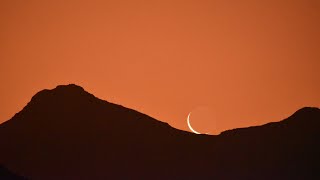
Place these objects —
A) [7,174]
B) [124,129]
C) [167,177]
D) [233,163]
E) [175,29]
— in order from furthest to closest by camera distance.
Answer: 1. [124,129]
2. [233,163]
3. [167,177]
4. [7,174]
5. [175,29]

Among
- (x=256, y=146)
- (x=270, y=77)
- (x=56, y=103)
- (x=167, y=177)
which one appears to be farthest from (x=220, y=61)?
(x=56, y=103)

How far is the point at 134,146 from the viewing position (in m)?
17.5

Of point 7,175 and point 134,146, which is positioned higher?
point 134,146

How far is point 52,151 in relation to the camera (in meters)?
15.9

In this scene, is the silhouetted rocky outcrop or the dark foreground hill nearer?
the silhouetted rocky outcrop

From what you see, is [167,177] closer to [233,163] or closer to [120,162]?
[120,162]

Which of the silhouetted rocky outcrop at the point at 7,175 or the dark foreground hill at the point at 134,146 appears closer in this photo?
the silhouetted rocky outcrop at the point at 7,175

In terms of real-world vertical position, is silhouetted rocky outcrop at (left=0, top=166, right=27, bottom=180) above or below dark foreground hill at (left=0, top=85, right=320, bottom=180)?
below

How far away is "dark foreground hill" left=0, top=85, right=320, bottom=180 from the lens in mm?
15812

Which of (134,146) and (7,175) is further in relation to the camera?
(134,146)

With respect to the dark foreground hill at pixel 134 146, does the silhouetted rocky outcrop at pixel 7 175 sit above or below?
below

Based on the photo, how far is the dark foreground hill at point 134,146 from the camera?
1581 cm

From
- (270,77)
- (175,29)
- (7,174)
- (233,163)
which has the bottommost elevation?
(7,174)

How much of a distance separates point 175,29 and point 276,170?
880cm
